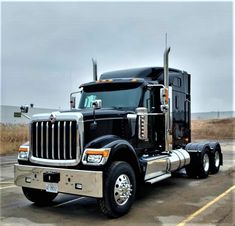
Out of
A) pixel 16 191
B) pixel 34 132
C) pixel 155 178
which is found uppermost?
pixel 34 132

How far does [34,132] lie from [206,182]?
5.11m

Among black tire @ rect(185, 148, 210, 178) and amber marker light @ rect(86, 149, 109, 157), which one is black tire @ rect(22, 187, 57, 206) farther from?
black tire @ rect(185, 148, 210, 178)

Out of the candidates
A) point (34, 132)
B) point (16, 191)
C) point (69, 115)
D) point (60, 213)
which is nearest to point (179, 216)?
point (60, 213)

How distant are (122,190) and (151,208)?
0.84 meters

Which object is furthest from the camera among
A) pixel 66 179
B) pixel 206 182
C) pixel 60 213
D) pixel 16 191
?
pixel 206 182

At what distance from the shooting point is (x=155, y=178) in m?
6.76

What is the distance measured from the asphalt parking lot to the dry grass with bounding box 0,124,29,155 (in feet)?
35.1

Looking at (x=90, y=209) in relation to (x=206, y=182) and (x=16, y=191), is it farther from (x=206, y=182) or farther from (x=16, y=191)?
(x=206, y=182)

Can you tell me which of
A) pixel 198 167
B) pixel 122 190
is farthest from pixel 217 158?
pixel 122 190

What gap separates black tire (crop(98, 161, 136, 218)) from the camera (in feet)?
17.4

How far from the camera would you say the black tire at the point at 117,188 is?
5.29 m

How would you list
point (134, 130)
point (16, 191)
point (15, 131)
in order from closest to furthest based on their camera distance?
1. point (134, 130)
2. point (16, 191)
3. point (15, 131)

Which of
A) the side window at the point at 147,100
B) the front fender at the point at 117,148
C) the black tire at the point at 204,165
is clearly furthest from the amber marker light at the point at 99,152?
the black tire at the point at 204,165

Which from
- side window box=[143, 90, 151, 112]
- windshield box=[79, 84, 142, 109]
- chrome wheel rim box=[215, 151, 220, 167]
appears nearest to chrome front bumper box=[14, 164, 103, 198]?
windshield box=[79, 84, 142, 109]
